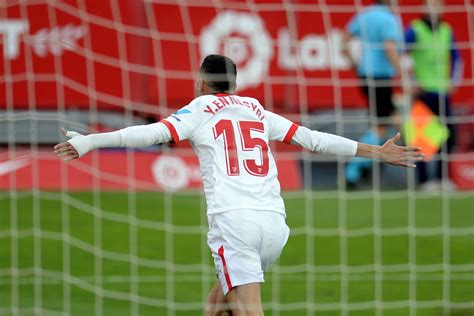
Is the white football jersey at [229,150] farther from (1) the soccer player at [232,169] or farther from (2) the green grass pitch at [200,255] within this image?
(2) the green grass pitch at [200,255]

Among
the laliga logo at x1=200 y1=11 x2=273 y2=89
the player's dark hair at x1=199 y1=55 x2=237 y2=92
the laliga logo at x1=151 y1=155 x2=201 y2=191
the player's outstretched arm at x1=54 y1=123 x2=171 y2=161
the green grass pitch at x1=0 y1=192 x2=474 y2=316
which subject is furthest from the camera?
the laliga logo at x1=200 y1=11 x2=273 y2=89

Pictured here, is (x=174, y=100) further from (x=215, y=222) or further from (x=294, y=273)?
(x=215, y=222)

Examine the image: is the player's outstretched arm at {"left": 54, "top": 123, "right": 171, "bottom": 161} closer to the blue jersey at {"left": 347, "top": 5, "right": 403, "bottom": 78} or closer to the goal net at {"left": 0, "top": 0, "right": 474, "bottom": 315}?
the goal net at {"left": 0, "top": 0, "right": 474, "bottom": 315}

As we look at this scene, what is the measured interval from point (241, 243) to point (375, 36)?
6583 mm

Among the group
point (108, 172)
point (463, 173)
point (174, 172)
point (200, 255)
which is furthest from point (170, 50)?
point (200, 255)

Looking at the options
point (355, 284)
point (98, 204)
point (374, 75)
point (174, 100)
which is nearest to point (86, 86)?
point (174, 100)

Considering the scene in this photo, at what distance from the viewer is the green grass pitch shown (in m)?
8.23

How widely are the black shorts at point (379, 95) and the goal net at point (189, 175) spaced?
0.34 ft

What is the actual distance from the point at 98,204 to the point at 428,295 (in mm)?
3969

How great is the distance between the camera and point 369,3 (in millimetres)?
13117

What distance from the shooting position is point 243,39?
13.2 meters

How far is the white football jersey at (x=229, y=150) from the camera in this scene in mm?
5645

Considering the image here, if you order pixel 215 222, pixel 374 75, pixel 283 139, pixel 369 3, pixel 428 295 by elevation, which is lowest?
pixel 428 295

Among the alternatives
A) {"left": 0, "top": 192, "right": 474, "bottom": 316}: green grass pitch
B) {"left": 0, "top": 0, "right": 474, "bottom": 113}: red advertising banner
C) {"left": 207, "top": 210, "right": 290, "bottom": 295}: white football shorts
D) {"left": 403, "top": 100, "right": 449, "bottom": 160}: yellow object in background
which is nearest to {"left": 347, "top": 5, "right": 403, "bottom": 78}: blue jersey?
{"left": 403, "top": 100, "right": 449, "bottom": 160}: yellow object in background
